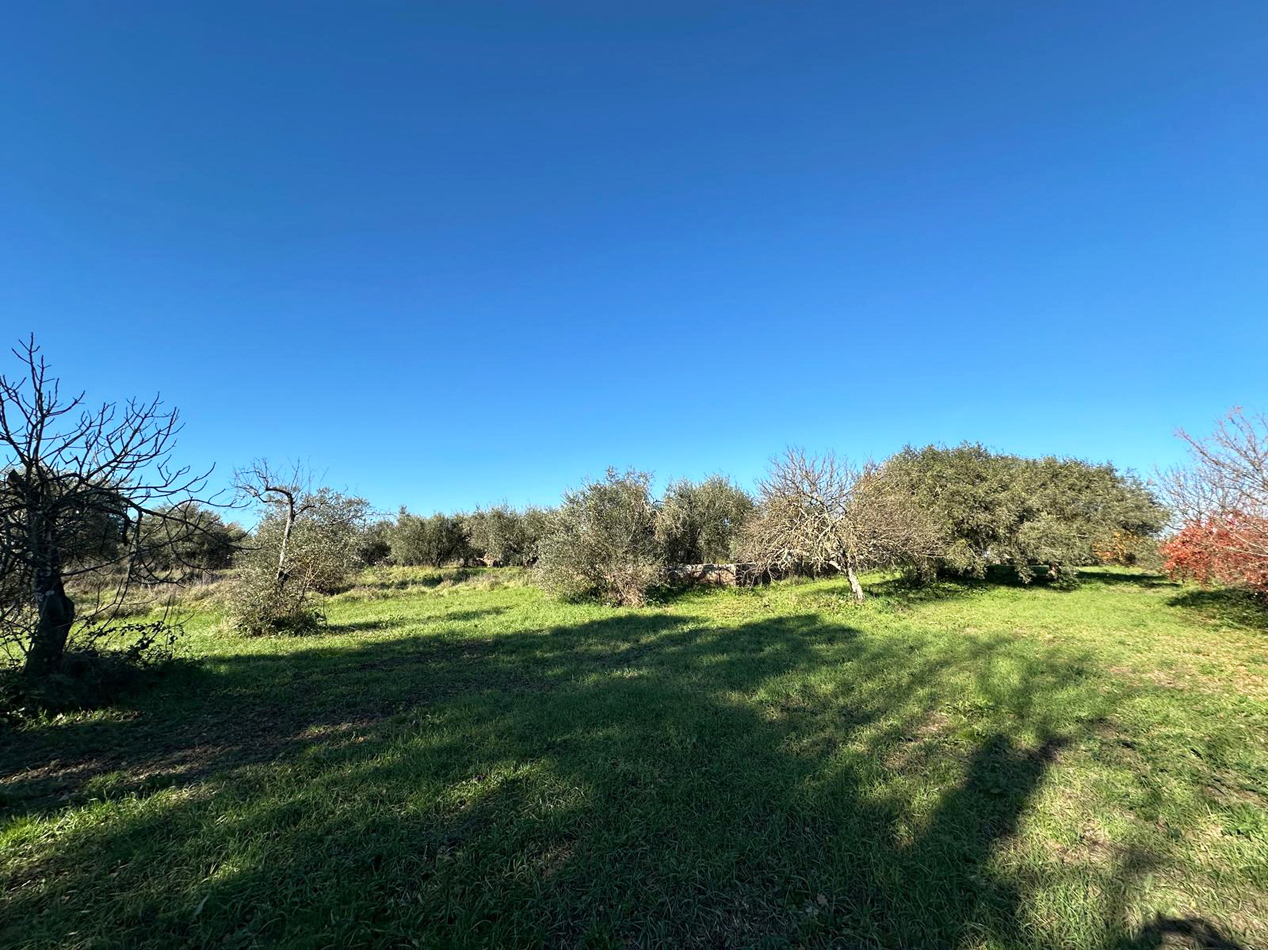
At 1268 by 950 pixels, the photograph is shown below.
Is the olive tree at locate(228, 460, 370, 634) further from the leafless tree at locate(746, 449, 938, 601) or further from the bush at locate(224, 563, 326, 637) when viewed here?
the leafless tree at locate(746, 449, 938, 601)

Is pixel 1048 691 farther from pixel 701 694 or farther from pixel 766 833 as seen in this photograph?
pixel 766 833

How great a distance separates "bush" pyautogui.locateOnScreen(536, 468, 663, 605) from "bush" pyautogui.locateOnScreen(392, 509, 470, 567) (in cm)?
2592

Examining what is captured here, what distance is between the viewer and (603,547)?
20484 mm

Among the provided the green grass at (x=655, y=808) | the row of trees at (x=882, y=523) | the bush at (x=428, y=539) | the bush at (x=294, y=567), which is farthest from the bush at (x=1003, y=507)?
the bush at (x=428, y=539)

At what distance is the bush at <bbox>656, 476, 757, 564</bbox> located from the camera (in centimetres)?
2802

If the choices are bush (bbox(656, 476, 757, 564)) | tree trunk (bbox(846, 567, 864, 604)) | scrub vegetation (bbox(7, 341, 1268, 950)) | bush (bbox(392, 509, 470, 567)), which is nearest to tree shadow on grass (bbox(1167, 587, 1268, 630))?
scrub vegetation (bbox(7, 341, 1268, 950))

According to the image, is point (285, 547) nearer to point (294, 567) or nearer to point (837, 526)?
point (294, 567)

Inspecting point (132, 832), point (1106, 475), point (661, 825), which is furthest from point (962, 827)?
point (1106, 475)

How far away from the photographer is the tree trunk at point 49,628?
6695 millimetres

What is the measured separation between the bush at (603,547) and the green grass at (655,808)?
1055cm

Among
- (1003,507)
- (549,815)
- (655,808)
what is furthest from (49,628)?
(1003,507)

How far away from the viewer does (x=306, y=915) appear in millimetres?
3035

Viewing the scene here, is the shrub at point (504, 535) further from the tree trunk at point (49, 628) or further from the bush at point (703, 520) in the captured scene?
Result: the tree trunk at point (49, 628)

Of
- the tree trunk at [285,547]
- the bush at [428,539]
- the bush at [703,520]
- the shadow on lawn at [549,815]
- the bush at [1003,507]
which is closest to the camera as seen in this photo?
the shadow on lawn at [549,815]
